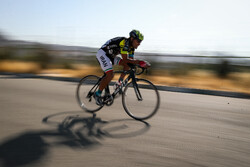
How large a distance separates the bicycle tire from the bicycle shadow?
1.42ft

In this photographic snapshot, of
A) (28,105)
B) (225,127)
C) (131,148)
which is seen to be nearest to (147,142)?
(131,148)

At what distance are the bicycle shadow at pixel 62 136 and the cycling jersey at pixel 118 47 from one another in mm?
1385

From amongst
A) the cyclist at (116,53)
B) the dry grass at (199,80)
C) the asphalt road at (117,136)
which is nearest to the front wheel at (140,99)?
→ the asphalt road at (117,136)

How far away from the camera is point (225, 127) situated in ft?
16.0

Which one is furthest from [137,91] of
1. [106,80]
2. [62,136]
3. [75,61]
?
[75,61]

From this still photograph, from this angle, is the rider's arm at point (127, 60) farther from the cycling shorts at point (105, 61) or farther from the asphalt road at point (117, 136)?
the asphalt road at point (117, 136)

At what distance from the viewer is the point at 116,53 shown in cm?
530

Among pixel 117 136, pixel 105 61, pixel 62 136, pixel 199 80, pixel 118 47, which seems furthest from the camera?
pixel 199 80

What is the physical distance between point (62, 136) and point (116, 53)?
2.20 metres

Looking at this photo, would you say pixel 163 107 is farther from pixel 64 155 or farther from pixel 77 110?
pixel 64 155

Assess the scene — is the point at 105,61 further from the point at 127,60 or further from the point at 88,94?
the point at 88,94

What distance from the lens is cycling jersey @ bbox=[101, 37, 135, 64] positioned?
4.82m

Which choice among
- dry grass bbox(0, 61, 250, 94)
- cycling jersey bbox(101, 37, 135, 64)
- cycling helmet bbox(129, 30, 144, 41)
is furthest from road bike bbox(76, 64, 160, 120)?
dry grass bbox(0, 61, 250, 94)

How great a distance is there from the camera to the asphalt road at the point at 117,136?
3.16m
